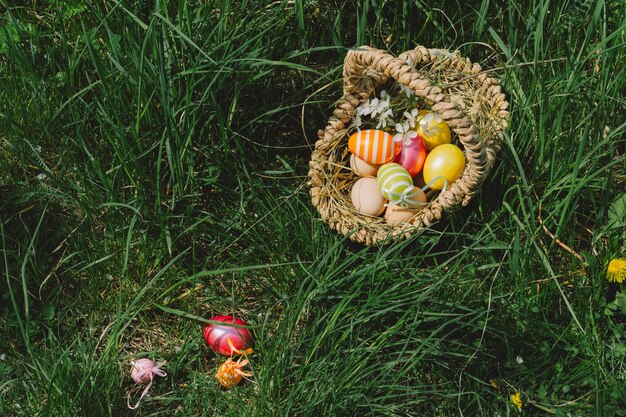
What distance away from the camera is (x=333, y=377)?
2.49 meters

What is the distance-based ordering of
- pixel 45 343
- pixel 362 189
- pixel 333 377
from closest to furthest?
pixel 333 377, pixel 45 343, pixel 362 189

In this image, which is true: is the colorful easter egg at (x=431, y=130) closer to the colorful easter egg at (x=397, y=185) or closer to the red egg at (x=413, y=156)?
the red egg at (x=413, y=156)

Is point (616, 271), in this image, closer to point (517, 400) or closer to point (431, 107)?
point (517, 400)

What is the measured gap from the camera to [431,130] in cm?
292

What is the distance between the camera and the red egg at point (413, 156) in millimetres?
2936

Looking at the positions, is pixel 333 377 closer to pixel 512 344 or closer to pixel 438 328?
pixel 438 328

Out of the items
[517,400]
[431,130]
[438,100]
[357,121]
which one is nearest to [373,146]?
[357,121]

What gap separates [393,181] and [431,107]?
27cm

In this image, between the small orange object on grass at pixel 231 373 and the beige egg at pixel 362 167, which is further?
the beige egg at pixel 362 167

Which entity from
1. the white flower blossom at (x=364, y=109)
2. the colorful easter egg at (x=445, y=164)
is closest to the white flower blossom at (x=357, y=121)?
the white flower blossom at (x=364, y=109)

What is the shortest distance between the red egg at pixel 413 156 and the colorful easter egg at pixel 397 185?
86 millimetres

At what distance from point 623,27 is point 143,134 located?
1.49m

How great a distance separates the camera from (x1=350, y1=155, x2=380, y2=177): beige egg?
295 centimetres

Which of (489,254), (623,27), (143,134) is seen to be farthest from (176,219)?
(623,27)
